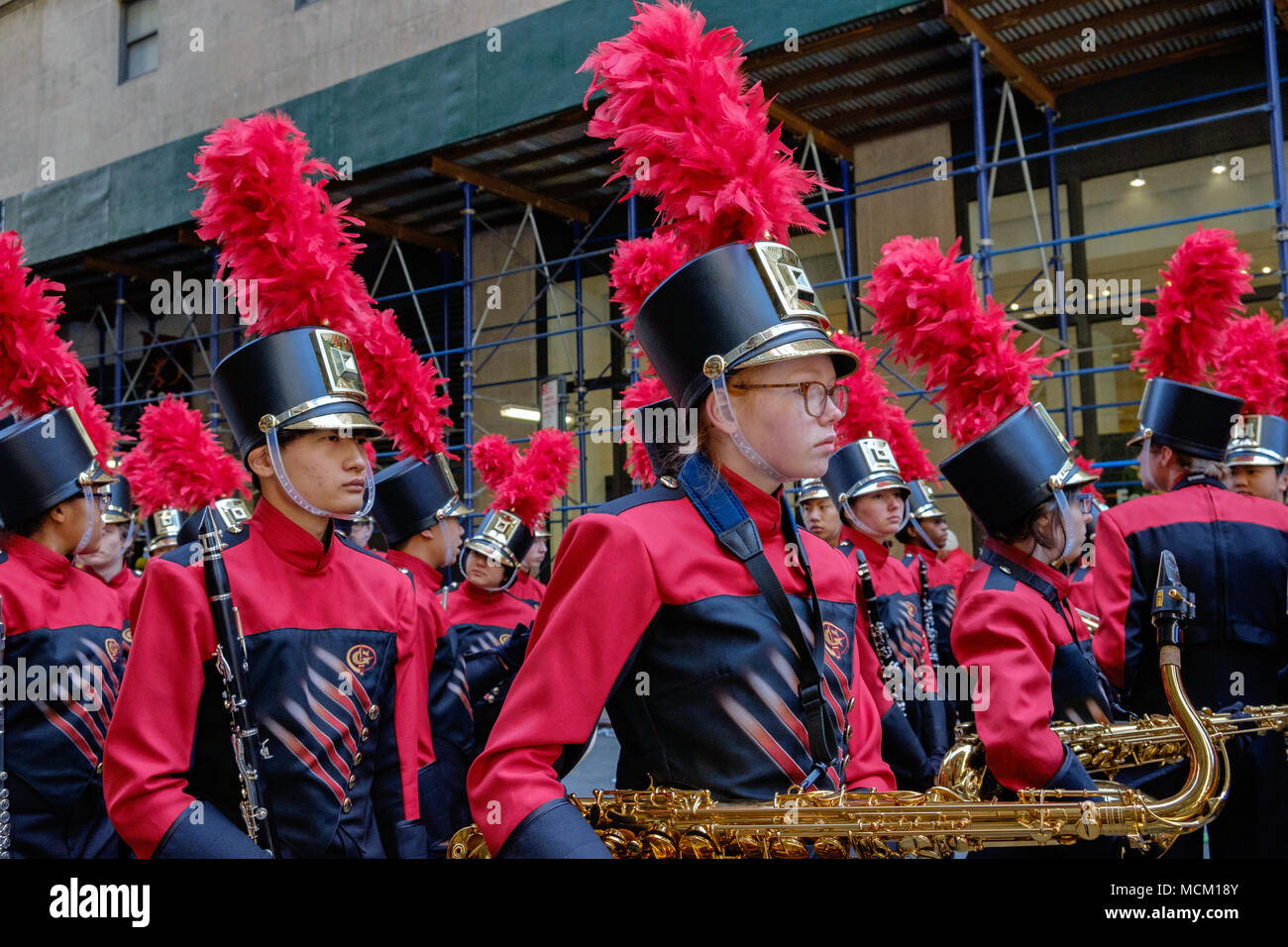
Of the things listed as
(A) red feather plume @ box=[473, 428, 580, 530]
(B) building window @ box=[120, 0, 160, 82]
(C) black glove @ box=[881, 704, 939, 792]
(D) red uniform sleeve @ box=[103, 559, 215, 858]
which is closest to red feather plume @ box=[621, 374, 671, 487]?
(D) red uniform sleeve @ box=[103, 559, 215, 858]

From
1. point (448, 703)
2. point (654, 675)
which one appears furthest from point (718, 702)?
point (448, 703)

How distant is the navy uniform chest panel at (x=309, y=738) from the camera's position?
270 centimetres

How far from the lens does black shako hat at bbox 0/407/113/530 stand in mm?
4273

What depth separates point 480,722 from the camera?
21.6 ft

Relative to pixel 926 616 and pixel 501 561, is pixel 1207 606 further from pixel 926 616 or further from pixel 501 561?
pixel 501 561

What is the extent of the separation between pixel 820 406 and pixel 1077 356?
10300 millimetres

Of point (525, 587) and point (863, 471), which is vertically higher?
point (863, 471)

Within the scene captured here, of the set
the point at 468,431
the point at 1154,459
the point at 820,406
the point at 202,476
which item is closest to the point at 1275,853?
the point at 1154,459

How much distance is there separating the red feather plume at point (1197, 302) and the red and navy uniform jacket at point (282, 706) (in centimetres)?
514

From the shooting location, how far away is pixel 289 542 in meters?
2.96

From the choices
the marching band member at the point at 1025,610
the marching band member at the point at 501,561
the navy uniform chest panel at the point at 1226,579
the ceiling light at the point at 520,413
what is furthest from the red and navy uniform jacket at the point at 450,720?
the ceiling light at the point at 520,413

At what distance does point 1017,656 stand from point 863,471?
389 centimetres

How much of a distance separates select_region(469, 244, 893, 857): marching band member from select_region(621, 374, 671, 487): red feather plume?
1178mm

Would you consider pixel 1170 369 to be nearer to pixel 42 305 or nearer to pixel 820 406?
pixel 820 406
